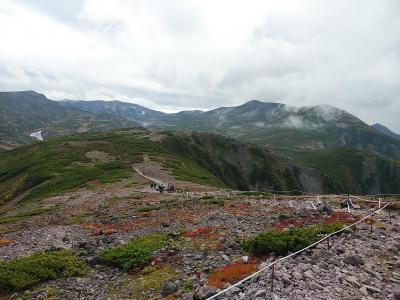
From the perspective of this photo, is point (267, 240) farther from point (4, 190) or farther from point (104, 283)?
point (4, 190)

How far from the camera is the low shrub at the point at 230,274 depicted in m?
15.7

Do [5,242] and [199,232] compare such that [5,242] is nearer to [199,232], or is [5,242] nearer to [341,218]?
[199,232]

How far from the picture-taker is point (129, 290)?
59.3 feet

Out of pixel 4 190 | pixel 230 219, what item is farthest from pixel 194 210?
pixel 4 190

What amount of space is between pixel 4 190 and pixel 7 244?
10166cm

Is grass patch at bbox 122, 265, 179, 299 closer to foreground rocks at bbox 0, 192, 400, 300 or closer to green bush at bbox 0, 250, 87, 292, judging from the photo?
foreground rocks at bbox 0, 192, 400, 300

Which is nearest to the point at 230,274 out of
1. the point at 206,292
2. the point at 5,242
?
the point at 206,292

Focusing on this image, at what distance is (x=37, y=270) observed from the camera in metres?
20.3

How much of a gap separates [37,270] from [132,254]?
5080 mm

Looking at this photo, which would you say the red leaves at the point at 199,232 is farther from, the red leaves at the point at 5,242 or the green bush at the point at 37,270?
the red leaves at the point at 5,242

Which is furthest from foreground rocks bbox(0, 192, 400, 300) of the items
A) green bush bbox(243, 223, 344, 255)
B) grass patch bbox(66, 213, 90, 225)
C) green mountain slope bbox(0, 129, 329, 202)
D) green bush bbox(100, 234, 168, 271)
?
green mountain slope bbox(0, 129, 329, 202)

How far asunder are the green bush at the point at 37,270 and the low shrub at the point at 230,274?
27.3 ft

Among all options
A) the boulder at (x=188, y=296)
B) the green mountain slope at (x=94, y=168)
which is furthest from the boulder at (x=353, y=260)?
the green mountain slope at (x=94, y=168)

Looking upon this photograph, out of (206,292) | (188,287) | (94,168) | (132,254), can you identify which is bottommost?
(94,168)
